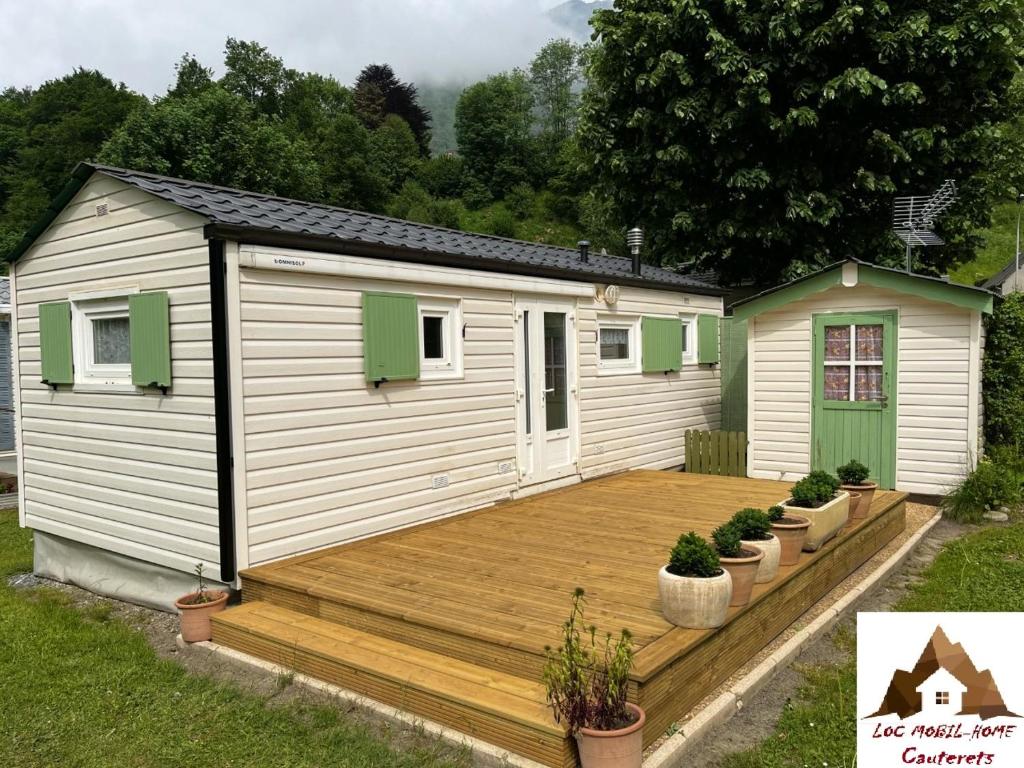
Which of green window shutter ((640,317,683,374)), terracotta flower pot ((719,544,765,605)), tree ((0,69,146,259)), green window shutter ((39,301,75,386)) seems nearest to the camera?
terracotta flower pot ((719,544,765,605))

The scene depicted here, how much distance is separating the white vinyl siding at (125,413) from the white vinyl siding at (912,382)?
6.95 m

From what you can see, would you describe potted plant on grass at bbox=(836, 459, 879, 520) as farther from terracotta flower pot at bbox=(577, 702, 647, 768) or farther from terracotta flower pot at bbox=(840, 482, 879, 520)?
terracotta flower pot at bbox=(577, 702, 647, 768)

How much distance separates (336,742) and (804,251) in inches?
494

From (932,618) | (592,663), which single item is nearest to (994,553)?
(932,618)

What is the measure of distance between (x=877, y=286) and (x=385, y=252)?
580 cm

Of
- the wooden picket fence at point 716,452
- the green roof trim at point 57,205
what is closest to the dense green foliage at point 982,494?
the wooden picket fence at point 716,452

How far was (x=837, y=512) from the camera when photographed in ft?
17.5

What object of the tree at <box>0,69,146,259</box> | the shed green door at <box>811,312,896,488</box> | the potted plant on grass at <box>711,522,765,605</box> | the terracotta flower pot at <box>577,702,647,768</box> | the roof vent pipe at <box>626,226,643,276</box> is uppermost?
the tree at <box>0,69,146,259</box>

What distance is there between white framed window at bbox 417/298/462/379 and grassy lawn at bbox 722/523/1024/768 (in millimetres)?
3679

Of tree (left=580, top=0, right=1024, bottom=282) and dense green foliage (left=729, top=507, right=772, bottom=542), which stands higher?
tree (left=580, top=0, right=1024, bottom=282)

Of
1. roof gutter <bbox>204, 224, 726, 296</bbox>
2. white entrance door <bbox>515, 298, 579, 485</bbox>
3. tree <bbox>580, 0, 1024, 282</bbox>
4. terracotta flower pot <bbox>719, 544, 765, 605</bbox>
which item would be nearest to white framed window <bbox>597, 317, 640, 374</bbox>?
roof gutter <bbox>204, 224, 726, 296</bbox>

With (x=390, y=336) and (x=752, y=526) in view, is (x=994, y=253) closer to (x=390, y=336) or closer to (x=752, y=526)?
(x=752, y=526)

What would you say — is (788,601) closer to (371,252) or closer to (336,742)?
(336,742)

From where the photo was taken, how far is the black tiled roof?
492cm
